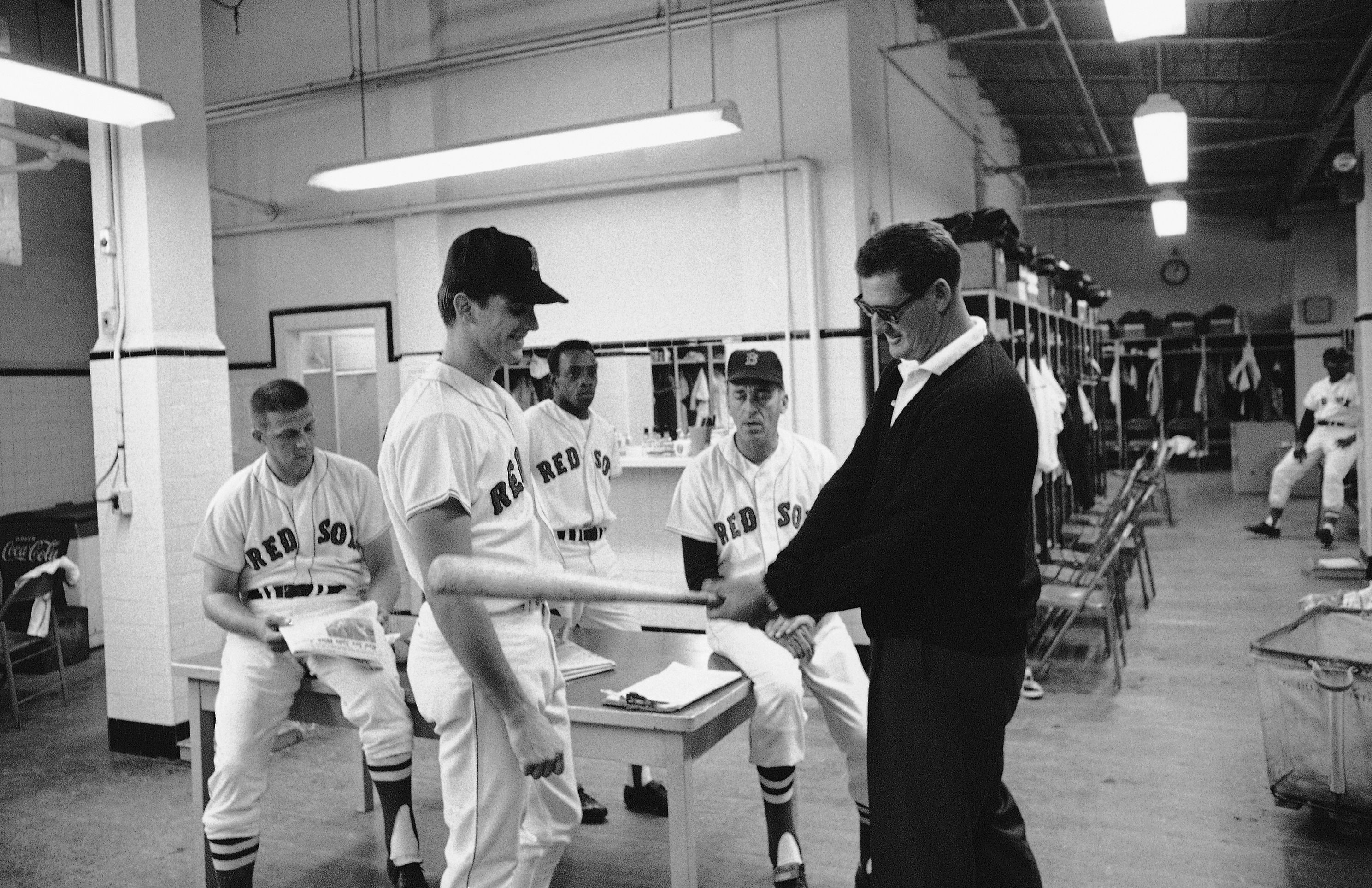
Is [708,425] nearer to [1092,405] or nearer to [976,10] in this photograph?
[976,10]

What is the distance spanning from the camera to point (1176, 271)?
60.0ft

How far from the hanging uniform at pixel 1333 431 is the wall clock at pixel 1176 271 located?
8402 millimetres

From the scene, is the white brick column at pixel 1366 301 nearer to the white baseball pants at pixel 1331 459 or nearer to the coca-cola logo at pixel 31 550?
the white baseball pants at pixel 1331 459

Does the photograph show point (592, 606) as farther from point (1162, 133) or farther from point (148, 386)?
point (1162, 133)

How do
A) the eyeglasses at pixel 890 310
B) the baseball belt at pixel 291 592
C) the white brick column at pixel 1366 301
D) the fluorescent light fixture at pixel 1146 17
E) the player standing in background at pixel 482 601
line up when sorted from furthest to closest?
the white brick column at pixel 1366 301 < the fluorescent light fixture at pixel 1146 17 < the baseball belt at pixel 291 592 < the eyeglasses at pixel 890 310 < the player standing in background at pixel 482 601

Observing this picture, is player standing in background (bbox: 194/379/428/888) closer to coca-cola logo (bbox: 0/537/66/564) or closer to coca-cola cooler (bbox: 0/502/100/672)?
coca-cola logo (bbox: 0/537/66/564)

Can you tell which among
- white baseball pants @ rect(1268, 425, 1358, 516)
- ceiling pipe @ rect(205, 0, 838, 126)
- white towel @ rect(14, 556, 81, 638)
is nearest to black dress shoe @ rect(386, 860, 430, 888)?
white towel @ rect(14, 556, 81, 638)

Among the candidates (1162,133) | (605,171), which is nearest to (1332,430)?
(1162,133)

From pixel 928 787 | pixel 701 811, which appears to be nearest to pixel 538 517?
pixel 928 787

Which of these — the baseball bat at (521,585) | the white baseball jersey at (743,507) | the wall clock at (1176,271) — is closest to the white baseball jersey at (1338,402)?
the white baseball jersey at (743,507)

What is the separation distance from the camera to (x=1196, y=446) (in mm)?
16953

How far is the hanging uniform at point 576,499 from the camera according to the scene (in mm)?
4379

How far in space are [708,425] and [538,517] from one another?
4926 millimetres

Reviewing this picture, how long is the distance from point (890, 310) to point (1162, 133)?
212 inches
